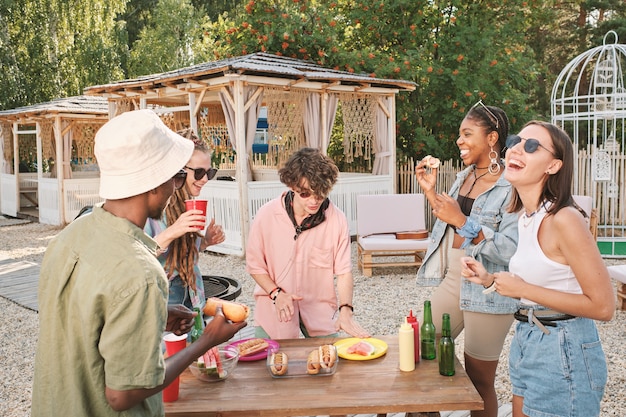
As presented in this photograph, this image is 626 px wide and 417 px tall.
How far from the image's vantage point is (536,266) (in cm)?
211

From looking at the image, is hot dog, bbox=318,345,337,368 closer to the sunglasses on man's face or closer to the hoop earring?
the sunglasses on man's face

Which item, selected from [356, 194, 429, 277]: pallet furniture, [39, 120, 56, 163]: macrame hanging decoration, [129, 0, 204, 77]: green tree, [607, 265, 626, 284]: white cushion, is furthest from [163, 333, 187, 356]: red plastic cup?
[129, 0, 204, 77]: green tree

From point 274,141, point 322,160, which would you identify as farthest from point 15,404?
point 274,141

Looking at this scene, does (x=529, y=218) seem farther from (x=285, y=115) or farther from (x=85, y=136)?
(x=85, y=136)

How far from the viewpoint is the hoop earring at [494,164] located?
117 inches

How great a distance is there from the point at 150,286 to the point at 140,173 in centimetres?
32

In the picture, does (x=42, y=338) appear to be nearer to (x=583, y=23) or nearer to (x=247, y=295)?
(x=247, y=295)

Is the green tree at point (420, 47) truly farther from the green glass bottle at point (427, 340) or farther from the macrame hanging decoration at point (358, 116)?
the green glass bottle at point (427, 340)

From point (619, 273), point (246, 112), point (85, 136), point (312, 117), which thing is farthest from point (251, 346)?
point (85, 136)

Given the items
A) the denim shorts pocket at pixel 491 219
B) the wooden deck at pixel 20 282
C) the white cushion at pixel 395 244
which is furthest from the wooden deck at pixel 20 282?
the denim shorts pocket at pixel 491 219

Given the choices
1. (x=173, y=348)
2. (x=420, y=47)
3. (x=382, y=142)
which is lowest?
(x=173, y=348)

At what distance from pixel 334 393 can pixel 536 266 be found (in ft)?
3.05

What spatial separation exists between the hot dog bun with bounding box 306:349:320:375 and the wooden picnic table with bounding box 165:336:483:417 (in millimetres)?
28

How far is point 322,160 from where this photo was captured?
9.69 ft
